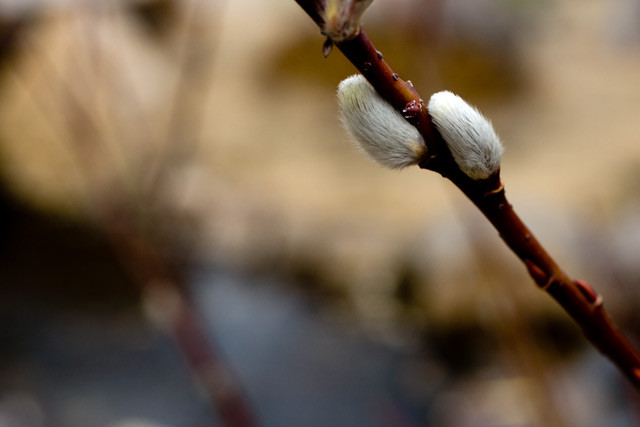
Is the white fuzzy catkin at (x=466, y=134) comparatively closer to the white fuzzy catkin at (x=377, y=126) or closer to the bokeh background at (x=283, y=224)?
the white fuzzy catkin at (x=377, y=126)

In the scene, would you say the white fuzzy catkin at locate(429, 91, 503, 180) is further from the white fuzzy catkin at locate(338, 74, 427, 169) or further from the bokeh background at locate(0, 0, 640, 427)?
the bokeh background at locate(0, 0, 640, 427)

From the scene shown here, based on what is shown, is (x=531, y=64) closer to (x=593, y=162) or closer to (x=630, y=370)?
(x=593, y=162)

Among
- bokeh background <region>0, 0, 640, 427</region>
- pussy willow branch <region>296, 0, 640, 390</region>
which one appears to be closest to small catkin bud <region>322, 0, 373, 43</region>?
pussy willow branch <region>296, 0, 640, 390</region>

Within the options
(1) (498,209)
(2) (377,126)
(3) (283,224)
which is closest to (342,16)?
(2) (377,126)

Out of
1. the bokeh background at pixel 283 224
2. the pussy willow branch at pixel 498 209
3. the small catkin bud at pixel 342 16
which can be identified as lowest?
the pussy willow branch at pixel 498 209

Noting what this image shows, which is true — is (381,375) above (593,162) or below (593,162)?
below

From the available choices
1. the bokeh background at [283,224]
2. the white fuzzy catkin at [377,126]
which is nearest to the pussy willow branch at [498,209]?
the white fuzzy catkin at [377,126]

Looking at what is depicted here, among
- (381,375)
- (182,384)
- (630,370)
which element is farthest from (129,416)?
(630,370)
